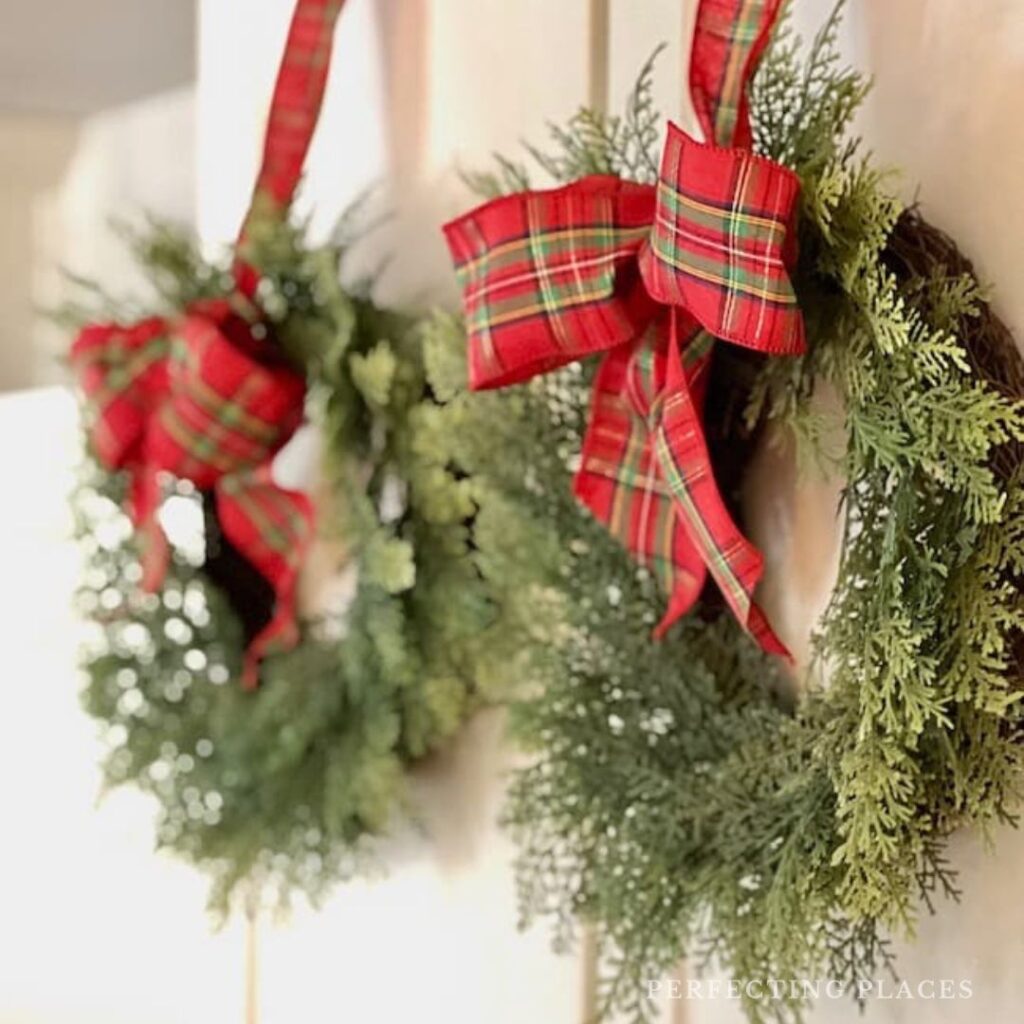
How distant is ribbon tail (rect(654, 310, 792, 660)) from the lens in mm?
512

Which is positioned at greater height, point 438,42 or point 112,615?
point 438,42

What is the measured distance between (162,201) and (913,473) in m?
0.78

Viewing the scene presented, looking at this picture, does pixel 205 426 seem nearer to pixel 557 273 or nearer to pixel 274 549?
pixel 274 549

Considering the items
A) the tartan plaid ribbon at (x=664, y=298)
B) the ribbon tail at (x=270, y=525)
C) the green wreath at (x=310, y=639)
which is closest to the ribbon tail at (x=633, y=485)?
the tartan plaid ribbon at (x=664, y=298)

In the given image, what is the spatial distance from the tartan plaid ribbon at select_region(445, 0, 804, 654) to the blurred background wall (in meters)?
0.06

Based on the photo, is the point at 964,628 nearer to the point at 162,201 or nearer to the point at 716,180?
the point at 716,180

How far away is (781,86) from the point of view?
0.53 meters

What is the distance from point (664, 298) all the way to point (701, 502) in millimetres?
77

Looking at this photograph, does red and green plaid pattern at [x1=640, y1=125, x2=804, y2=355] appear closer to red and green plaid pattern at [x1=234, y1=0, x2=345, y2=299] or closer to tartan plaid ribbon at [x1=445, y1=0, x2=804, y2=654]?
tartan plaid ribbon at [x1=445, y1=0, x2=804, y2=654]

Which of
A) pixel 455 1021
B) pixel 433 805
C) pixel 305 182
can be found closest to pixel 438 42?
pixel 305 182

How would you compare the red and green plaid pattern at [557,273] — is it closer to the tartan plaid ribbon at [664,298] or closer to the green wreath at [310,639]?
the tartan plaid ribbon at [664,298]

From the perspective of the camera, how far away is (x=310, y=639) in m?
0.82

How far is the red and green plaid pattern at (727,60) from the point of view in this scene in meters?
0.49

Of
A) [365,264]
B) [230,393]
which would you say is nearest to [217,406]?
[230,393]
